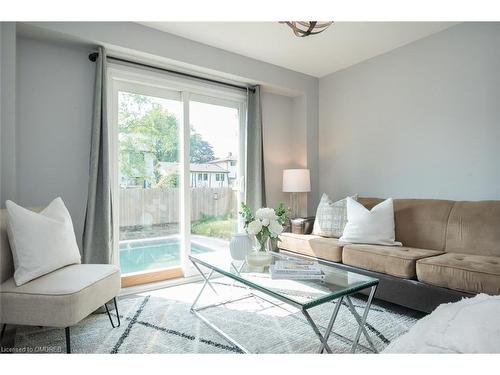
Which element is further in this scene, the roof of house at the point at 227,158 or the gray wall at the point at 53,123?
the roof of house at the point at 227,158

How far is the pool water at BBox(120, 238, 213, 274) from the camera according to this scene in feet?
10.6

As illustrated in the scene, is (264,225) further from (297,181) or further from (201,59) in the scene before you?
(201,59)

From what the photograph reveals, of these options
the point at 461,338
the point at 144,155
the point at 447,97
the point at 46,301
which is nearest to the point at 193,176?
the point at 144,155

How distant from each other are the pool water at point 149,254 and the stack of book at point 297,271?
172cm

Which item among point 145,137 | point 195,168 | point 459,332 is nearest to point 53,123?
point 145,137

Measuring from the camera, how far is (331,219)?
3.32 meters

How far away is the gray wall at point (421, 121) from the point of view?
2828mm

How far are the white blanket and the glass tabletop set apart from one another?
2.07 feet

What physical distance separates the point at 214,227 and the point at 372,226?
180cm

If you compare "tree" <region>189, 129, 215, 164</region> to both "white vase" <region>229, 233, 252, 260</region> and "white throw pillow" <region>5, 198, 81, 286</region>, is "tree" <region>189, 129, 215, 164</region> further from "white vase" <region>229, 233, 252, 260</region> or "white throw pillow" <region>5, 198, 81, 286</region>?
"white throw pillow" <region>5, 198, 81, 286</region>

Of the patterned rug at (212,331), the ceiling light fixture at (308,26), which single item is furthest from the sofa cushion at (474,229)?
the ceiling light fixture at (308,26)

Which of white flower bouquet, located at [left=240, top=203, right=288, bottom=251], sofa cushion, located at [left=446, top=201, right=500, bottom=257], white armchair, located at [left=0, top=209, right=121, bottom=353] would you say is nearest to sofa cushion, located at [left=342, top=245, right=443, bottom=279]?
sofa cushion, located at [left=446, top=201, right=500, bottom=257]

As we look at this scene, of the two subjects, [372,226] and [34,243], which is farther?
[372,226]

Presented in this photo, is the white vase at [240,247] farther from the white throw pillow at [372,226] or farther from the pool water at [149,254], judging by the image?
the pool water at [149,254]
